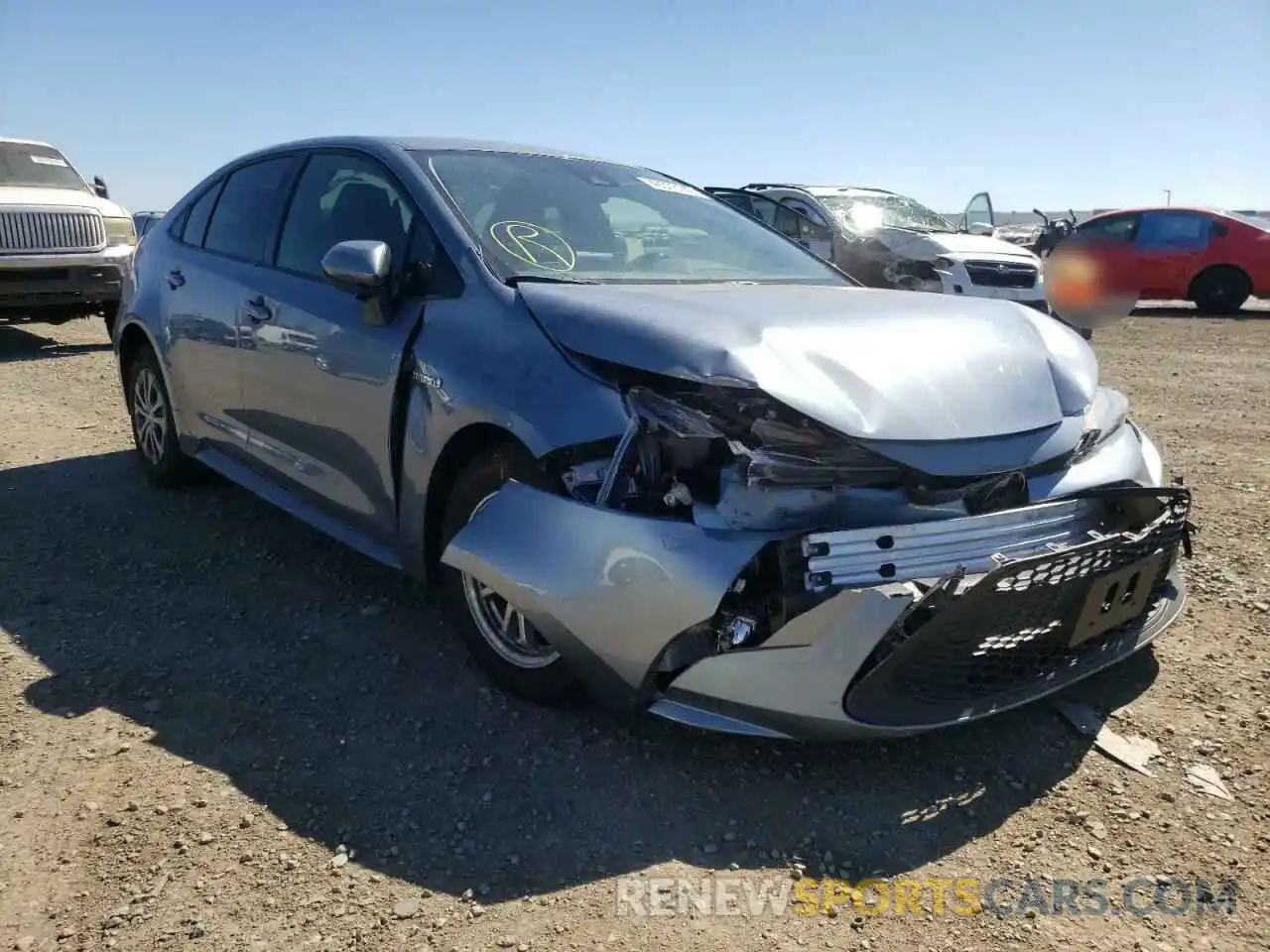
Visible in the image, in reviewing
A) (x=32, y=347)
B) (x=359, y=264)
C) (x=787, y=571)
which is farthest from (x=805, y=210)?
(x=787, y=571)

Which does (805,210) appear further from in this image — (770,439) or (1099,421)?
(770,439)

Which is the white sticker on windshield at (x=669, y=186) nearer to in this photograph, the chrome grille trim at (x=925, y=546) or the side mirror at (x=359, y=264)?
the side mirror at (x=359, y=264)

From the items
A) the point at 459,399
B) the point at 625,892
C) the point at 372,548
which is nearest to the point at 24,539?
the point at 372,548

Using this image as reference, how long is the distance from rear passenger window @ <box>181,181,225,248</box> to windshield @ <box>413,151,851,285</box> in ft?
5.45

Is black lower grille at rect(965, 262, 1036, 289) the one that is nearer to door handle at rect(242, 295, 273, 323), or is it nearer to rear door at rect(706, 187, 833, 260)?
rear door at rect(706, 187, 833, 260)

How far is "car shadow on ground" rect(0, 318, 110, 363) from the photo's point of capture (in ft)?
32.7

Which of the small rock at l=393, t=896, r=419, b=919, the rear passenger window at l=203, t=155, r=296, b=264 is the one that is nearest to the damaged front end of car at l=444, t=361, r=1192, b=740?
the small rock at l=393, t=896, r=419, b=919

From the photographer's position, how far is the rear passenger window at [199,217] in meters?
4.67

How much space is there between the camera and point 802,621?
2332 millimetres

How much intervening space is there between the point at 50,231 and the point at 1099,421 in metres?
10.1

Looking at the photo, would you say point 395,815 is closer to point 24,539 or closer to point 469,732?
point 469,732

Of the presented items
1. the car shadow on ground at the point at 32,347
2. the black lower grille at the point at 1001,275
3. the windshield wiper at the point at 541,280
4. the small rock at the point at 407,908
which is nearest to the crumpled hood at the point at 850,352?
the windshield wiper at the point at 541,280

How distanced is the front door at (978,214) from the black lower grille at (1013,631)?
1257cm

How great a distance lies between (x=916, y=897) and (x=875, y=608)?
2.10 ft
